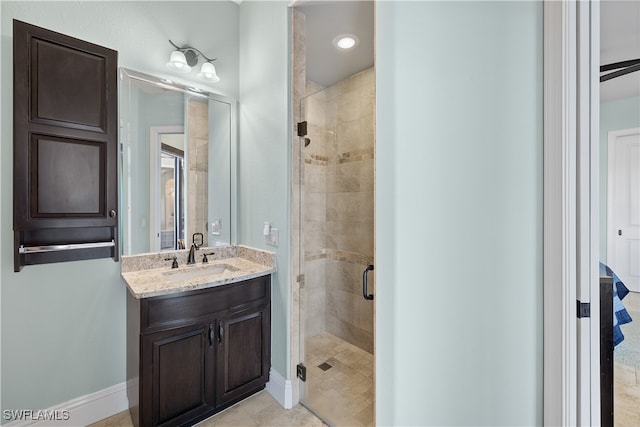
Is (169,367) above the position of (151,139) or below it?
below

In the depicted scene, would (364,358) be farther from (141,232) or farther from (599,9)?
(599,9)

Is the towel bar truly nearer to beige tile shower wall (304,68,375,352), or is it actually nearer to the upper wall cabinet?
the upper wall cabinet

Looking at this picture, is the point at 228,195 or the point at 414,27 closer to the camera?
the point at 414,27

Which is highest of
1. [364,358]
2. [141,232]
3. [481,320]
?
[141,232]

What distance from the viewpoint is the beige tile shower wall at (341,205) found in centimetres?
213

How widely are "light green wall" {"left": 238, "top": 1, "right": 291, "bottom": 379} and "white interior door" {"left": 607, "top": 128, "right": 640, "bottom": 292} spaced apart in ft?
5.17

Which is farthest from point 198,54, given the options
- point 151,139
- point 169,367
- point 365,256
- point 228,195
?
point 169,367

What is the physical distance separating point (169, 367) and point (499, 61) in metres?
2.13

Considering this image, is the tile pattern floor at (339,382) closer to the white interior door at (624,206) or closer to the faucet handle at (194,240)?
the faucet handle at (194,240)

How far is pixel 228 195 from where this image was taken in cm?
237

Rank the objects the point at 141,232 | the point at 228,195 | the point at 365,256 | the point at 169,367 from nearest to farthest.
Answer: the point at 169,367 < the point at 141,232 < the point at 365,256 < the point at 228,195

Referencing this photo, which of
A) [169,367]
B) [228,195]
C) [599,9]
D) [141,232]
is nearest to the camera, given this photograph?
Answer: [599,9]

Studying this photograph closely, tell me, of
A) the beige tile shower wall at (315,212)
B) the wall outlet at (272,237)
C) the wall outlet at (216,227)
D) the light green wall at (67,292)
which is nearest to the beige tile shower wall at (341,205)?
the beige tile shower wall at (315,212)

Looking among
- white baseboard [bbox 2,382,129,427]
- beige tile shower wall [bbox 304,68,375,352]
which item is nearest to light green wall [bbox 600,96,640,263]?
beige tile shower wall [bbox 304,68,375,352]
